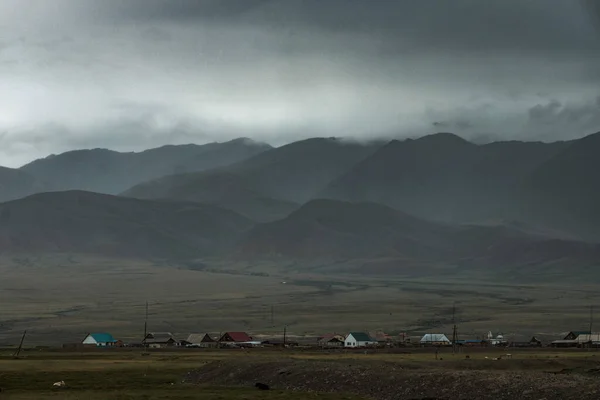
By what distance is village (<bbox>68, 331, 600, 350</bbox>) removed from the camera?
135500 millimetres

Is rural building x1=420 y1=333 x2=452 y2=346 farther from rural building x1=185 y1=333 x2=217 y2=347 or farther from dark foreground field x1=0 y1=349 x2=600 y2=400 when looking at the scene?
dark foreground field x1=0 y1=349 x2=600 y2=400

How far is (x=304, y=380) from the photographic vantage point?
6750 cm

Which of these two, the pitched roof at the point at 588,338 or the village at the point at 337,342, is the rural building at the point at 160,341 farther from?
the pitched roof at the point at 588,338

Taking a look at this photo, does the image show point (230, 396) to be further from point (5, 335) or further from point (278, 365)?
point (5, 335)

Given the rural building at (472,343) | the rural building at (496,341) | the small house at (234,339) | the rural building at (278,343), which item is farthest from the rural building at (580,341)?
the small house at (234,339)

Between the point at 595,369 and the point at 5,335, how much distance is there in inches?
4836

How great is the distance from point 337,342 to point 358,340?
149 inches

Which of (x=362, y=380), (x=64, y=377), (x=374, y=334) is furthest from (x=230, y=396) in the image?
(x=374, y=334)

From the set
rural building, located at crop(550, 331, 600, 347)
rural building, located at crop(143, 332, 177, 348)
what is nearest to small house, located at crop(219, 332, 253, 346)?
rural building, located at crop(143, 332, 177, 348)

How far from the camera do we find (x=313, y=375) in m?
67.8

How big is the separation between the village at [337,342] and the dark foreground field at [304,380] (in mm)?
47177

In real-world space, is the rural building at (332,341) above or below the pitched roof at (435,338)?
below

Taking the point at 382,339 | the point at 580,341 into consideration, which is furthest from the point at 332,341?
the point at 580,341

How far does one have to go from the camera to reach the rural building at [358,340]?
5435 inches
